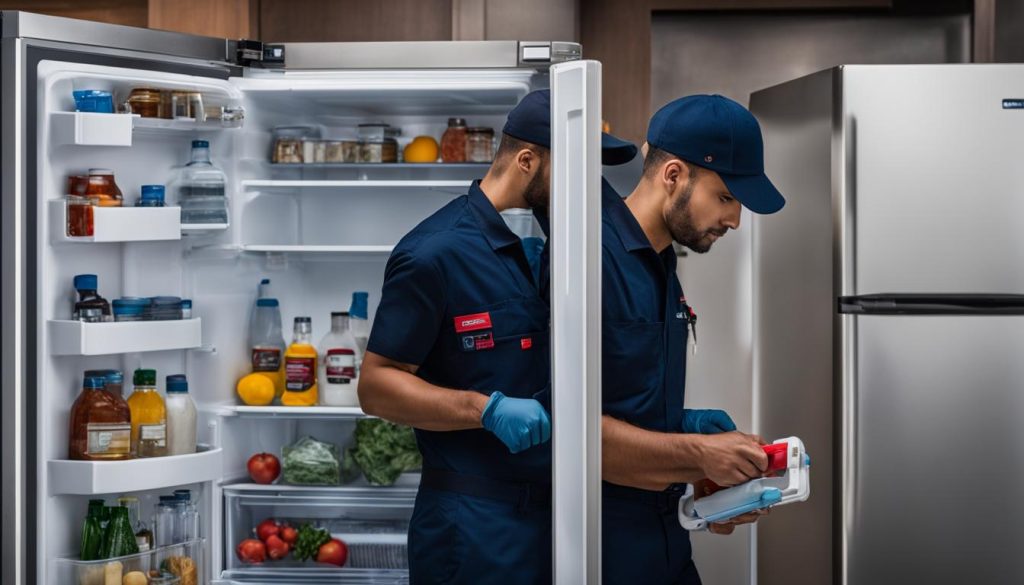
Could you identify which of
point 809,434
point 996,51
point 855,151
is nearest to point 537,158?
point 855,151

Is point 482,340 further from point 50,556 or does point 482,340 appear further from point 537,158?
point 50,556

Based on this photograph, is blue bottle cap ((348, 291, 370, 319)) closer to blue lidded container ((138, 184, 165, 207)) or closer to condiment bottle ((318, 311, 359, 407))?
condiment bottle ((318, 311, 359, 407))

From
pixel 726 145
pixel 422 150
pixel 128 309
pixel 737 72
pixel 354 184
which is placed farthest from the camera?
pixel 737 72

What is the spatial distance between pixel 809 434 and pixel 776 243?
53 cm

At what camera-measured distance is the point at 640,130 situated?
3527mm

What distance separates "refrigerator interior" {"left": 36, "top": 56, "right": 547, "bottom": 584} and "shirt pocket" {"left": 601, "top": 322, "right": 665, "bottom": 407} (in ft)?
3.83

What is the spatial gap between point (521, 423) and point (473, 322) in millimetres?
353

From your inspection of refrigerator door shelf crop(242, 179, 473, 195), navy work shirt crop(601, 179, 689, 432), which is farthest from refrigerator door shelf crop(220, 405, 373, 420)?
navy work shirt crop(601, 179, 689, 432)

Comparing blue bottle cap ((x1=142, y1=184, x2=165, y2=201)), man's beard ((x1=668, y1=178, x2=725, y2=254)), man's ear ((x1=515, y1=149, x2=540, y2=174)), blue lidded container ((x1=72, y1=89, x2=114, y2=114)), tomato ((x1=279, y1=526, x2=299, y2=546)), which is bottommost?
tomato ((x1=279, y1=526, x2=299, y2=546))

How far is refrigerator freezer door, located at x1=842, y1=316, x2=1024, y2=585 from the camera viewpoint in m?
2.89

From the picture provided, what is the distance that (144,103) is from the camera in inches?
106

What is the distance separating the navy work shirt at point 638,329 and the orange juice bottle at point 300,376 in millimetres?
1410

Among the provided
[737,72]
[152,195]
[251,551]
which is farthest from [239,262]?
[737,72]

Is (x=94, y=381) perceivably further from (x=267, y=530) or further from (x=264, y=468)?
(x=267, y=530)
